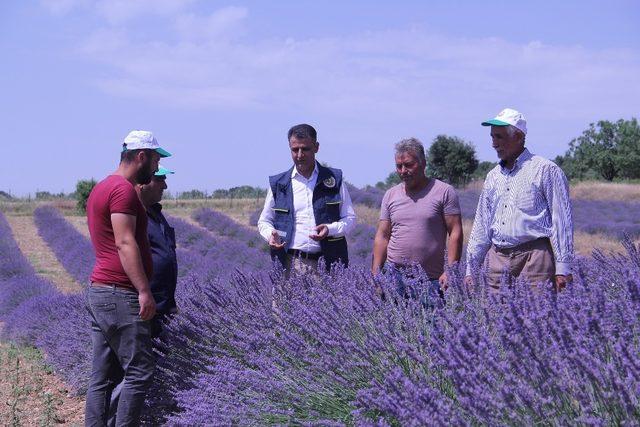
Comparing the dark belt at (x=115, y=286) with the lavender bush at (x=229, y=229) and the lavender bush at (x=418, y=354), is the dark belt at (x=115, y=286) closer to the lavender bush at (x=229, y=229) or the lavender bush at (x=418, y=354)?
the lavender bush at (x=418, y=354)

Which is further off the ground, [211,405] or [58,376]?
[211,405]

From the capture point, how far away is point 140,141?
11.3 ft

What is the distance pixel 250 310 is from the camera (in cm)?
377

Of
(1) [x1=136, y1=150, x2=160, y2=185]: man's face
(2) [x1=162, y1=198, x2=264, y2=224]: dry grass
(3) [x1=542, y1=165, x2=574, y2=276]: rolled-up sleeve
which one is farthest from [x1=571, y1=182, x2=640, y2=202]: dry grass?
(1) [x1=136, y1=150, x2=160, y2=185]: man's face

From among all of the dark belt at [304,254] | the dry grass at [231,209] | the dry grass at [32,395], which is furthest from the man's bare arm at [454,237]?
the dry grass at [231,209]

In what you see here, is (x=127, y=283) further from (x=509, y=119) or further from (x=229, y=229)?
(x=229, y=229)

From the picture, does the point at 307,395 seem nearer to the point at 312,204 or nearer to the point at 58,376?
the point at 312,204

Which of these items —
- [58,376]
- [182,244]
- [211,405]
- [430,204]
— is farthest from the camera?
[182,244]

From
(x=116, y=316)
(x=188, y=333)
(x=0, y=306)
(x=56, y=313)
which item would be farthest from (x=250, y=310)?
(x=0, y=306)

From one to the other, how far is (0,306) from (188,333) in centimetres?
526

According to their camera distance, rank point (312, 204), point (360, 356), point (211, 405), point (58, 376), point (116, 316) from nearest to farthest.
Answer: point (360, 356) → point (211, 405) → point (116, 316) → point (312, 204) → point (58, 376)

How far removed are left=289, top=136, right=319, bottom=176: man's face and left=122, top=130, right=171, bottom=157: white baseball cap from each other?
908 mm

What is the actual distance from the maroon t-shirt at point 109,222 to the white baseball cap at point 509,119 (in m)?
1.64

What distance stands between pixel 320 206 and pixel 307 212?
3.2 inches
